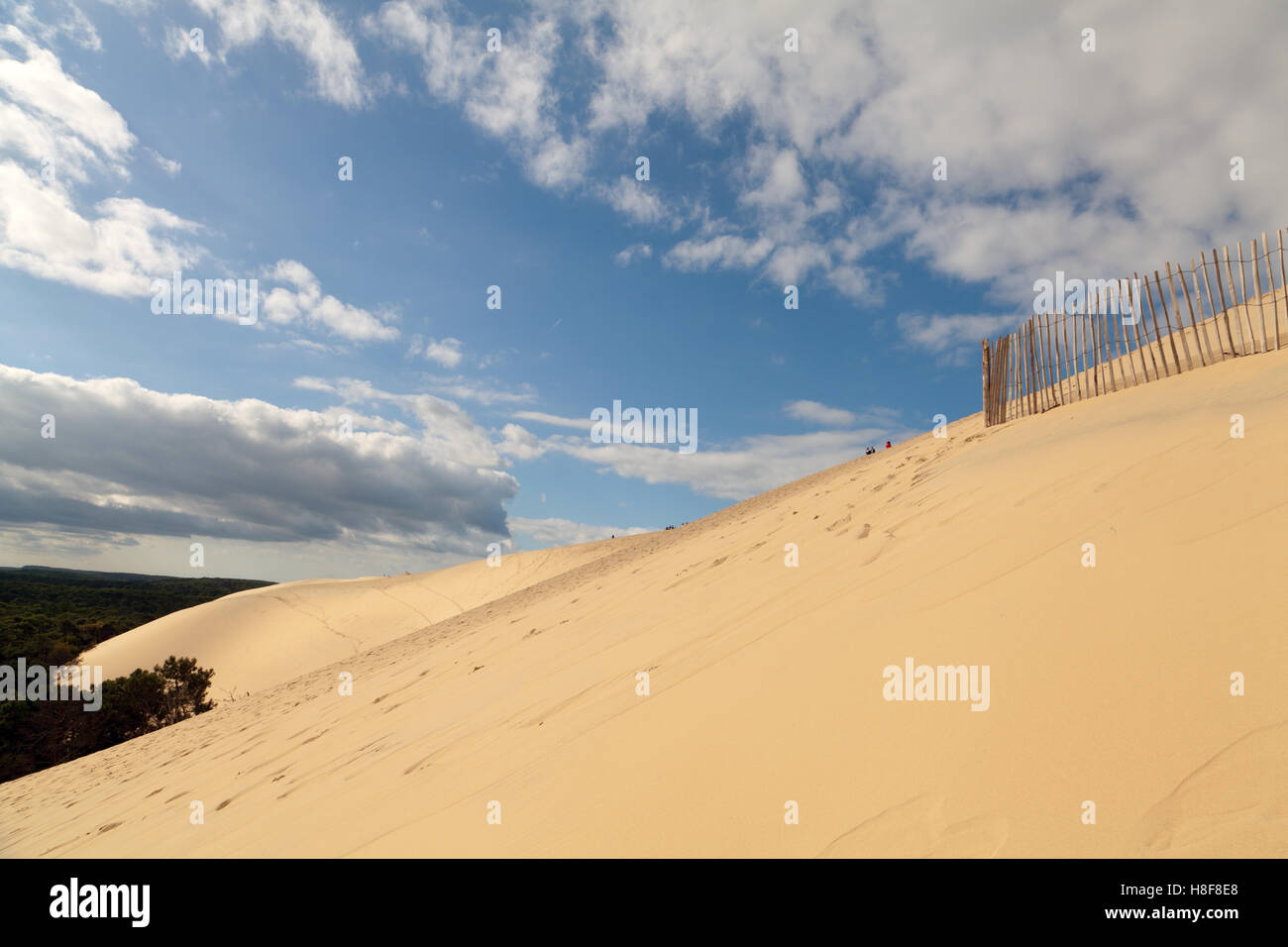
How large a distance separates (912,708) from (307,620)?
32758mm

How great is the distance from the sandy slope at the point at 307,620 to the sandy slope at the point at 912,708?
22134 mm

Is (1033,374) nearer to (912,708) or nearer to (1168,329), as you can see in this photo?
(1168,329)

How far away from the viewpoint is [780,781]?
7.49 ft

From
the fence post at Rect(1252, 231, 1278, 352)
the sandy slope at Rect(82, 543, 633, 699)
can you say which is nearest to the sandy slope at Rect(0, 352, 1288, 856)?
the fence post at Rect(1252, 231, 1278, 352)

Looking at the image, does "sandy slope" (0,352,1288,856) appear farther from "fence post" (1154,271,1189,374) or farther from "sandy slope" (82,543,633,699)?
"sandy slope" (82,543,633,699)

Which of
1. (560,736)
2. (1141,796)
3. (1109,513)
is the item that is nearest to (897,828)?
(1141,796)

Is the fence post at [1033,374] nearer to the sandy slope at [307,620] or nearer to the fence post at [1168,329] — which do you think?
the fence post at [1168,329]

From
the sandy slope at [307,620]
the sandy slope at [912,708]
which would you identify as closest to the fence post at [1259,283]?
the sandy slope at [912,708]

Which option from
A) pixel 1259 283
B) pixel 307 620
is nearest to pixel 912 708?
pixel 1259 283

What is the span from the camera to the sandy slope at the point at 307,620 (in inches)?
1033

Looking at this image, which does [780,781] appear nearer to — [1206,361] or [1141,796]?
[1141,796]

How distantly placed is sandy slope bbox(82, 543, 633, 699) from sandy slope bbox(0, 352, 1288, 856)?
2213 cm

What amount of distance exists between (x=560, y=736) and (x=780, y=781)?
63.9 inches
